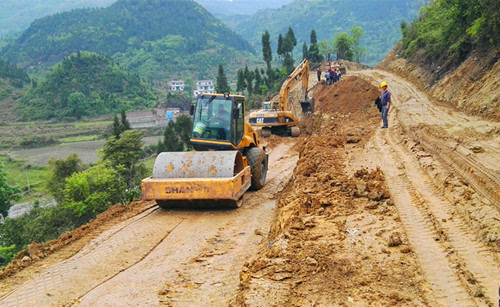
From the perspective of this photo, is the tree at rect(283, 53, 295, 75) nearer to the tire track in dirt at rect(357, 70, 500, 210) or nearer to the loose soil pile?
the tire track in dirt at rect(357, 70, 500, 210)

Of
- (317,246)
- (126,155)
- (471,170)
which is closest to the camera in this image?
(317,246)

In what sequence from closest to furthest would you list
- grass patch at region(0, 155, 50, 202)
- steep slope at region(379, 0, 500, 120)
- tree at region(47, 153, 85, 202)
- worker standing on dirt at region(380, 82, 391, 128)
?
worker standing on dirt at region(380, 82, 391, 128), steep slope at region(379, 0, 500, 120), tree at region(47, 153, 85, 202), grass patch at region(0, 155, 50, 202)

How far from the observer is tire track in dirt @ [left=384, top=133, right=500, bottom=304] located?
4.28m

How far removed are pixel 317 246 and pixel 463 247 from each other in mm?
1787

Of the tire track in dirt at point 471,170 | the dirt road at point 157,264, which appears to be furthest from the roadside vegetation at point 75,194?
the tire track in dirt at point 471,170

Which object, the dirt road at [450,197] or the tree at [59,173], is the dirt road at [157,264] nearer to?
the dirt road at [450,197]

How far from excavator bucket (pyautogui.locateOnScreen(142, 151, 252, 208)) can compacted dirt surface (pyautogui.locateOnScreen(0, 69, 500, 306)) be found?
15.8 inches

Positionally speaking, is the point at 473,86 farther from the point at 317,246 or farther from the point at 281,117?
the point at 317,246

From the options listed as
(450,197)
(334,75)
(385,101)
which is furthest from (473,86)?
(334,75)

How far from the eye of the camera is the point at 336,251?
18.0ft

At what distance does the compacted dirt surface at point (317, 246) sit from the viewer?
459 cm

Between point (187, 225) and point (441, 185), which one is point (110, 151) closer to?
point (187, 225)

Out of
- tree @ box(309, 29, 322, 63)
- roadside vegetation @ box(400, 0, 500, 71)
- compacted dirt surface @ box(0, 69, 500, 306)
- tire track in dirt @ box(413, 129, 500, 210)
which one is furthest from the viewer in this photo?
tree @ box(309, 29, 322, 63)

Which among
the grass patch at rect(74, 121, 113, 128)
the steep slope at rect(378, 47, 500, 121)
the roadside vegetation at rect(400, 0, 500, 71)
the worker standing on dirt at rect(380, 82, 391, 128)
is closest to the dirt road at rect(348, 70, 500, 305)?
the worker standing on dirt at rect(380, 82, 391, 128)
